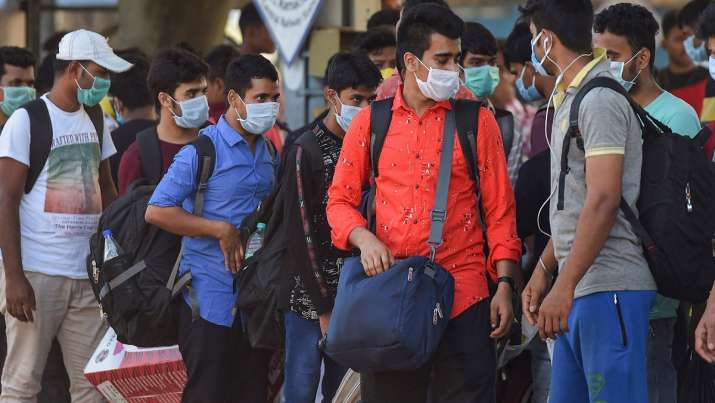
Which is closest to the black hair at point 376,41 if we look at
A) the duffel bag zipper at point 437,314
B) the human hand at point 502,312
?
the human hand at point 502,312

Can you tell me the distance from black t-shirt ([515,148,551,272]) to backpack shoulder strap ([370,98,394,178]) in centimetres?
92

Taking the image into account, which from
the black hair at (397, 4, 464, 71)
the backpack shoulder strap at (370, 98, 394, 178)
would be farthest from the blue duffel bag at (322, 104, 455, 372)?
the black hair at (397, 4, 464, 71)

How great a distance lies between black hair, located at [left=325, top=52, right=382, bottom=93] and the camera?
19.3 ft

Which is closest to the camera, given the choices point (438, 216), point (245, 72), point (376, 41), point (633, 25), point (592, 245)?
point (592, 245)

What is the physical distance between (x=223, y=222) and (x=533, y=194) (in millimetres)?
1382

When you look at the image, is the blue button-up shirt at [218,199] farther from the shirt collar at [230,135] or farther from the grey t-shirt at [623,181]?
the grey t-shirt at [623,181]

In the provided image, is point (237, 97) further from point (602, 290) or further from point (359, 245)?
point (602, 290)

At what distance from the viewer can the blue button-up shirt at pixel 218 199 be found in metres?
5.82

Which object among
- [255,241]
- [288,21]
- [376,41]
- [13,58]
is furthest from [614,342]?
[288,21]

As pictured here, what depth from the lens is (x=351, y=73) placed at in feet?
19.4

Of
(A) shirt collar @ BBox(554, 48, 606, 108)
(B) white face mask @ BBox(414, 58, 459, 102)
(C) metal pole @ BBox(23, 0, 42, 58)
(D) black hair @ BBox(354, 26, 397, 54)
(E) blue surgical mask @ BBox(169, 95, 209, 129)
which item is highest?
(A) shirt collar @ BBox(554, 48, 606, 108)

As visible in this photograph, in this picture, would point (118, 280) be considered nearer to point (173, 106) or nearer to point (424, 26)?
point (173, 106)

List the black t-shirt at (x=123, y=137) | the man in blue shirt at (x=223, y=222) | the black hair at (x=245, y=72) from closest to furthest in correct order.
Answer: the man in blue shirt at (x=223, y=222), the black hair at (x=245, y=72), the black t-shirt at (x=123, y=137)

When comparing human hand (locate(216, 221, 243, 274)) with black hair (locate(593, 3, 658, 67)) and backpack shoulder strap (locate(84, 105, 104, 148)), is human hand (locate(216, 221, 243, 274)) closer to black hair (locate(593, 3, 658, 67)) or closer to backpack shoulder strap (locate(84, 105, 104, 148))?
backpack shoulder strap (locate(84, 105, 104, 148))
